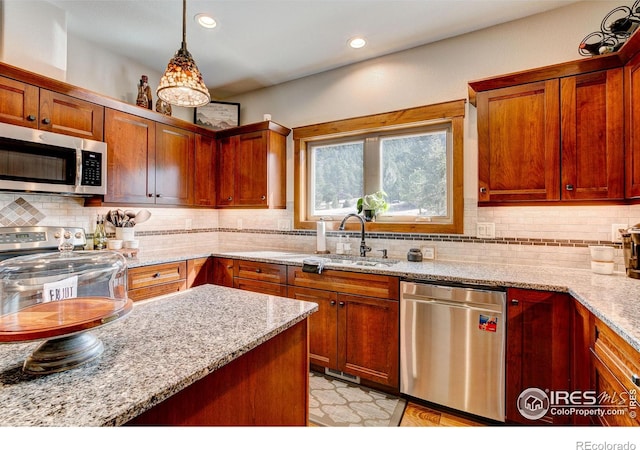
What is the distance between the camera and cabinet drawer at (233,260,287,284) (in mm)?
2654

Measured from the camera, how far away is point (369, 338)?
223 cm

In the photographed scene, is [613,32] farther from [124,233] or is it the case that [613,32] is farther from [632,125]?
[124,233]

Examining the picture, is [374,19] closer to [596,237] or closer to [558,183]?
[558,183]

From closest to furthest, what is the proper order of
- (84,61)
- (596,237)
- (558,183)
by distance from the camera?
(558,183) < (596,237) < (84,61)

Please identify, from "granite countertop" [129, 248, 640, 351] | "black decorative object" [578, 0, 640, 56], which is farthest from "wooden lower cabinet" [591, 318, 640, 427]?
"black decorative object" [578, 0, 640, 56]

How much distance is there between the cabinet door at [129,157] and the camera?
257 cm

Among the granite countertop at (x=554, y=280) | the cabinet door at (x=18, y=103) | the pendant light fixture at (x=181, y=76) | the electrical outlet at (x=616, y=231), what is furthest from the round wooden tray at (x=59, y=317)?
the electrical outlet at (x=616, y=231)

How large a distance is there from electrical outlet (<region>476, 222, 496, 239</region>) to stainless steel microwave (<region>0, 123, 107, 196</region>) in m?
3.07

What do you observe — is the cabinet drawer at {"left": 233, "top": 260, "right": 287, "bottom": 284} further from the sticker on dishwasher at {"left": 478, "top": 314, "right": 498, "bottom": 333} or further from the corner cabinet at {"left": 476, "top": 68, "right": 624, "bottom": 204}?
the corner cabinet at {"left": 476, "top": 68, "right": 624, "bottom": 204}

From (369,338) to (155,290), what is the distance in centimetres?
186

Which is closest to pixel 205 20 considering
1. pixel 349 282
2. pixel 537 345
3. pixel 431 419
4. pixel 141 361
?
pixel 349 282

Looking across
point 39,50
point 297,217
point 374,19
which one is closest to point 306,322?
point 297,217
